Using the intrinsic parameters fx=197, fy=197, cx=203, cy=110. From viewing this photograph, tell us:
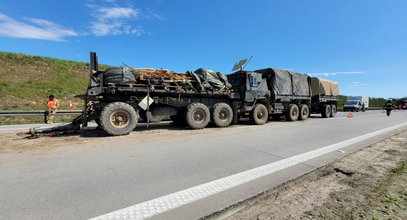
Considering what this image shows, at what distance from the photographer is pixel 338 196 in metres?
2.61

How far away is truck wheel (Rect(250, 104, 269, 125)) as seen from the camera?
392 inches

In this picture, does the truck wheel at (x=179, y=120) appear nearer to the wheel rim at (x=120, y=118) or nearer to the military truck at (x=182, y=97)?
the military truck at (x=182, y=97)

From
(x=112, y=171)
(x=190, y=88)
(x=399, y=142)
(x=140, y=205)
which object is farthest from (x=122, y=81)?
(x=399, y=142)

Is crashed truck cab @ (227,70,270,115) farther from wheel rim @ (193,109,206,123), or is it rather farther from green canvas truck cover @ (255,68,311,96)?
wheel rim @ (193,109,206,123)

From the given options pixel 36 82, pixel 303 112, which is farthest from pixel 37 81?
pixel 303 112

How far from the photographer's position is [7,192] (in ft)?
8.69

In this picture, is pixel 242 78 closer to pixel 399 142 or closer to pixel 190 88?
pixel 190 88

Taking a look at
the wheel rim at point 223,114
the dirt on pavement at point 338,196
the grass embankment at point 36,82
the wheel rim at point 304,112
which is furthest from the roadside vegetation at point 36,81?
the wheel rim at point 304,112

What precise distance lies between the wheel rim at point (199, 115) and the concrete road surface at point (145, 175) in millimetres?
2831

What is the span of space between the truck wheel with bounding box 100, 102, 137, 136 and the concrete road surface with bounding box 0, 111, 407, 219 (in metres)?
1.17

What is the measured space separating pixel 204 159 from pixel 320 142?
3.92 metres

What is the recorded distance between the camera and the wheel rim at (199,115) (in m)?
8.45

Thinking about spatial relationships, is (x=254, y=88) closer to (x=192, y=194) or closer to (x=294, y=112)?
(x=294, y=112)

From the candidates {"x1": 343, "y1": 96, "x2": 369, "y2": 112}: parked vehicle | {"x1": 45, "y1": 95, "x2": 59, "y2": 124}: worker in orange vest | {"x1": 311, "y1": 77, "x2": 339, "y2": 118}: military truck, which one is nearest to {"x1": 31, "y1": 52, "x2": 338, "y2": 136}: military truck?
{"x1": 311, "y1": 77, "x2": 339, "y2": 118}: military truck
